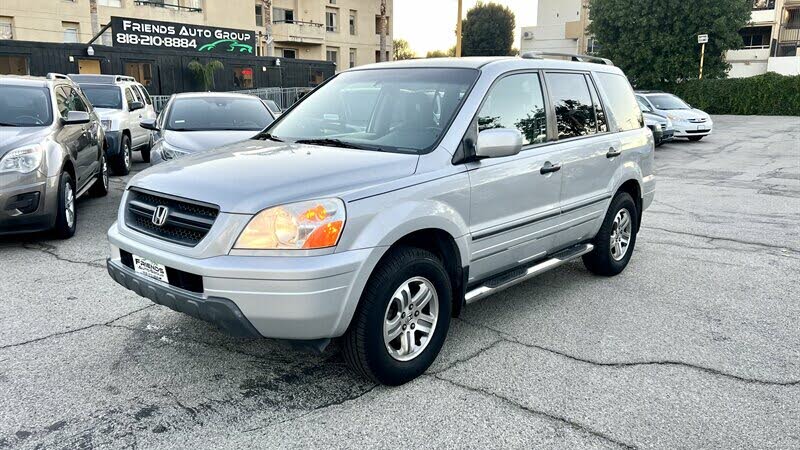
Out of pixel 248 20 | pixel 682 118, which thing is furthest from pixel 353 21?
pixel 682 118

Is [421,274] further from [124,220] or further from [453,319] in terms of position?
[124,220]

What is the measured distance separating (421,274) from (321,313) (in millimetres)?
702

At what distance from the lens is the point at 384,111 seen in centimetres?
431

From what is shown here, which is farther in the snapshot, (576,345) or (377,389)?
(576,345)

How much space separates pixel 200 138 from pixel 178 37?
78.0ft

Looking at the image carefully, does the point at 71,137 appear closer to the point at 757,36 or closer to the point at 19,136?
the point at 19,136

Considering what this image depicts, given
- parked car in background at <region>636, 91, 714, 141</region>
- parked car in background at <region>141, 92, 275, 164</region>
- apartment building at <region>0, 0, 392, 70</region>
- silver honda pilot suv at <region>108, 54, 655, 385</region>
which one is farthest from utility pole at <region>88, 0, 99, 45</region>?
silver honda pilot suv at <region>108, 54, 655, 385</region>

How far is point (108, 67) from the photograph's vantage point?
84.1 ft

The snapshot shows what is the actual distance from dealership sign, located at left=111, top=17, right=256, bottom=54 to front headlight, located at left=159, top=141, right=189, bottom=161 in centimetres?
2118

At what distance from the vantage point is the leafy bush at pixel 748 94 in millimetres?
33281

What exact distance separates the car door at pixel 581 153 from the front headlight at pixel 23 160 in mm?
4990

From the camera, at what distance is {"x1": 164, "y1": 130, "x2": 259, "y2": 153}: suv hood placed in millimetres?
8000

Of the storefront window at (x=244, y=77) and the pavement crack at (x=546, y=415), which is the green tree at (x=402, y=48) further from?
the pavement crack at (x=546, y=415)

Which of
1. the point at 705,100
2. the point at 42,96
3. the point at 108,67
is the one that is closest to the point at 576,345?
the point at 42,96
